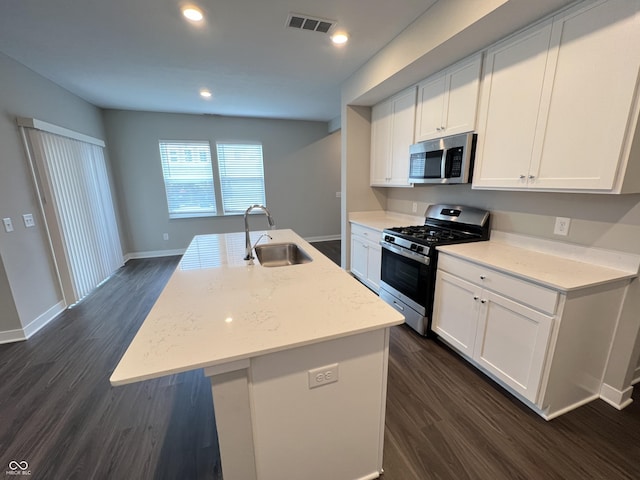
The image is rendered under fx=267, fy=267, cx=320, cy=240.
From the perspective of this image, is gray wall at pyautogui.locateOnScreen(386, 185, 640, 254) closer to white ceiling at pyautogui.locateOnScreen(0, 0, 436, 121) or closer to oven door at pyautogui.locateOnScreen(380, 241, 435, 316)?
oven door at pyautogui.locateOnScreen(380, 241, 435, 316)

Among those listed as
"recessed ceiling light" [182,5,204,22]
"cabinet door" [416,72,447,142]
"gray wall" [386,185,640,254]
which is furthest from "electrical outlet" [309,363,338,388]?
"recessed ceiling light" [182,5,204,22]

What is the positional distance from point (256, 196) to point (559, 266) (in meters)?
5.08

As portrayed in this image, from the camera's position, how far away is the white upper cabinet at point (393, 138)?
2.98 metres

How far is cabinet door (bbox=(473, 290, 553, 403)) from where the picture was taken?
1598mm

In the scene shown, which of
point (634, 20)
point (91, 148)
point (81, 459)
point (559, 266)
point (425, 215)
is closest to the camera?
point (634, 20)

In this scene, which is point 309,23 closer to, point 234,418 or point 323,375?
point 323,375

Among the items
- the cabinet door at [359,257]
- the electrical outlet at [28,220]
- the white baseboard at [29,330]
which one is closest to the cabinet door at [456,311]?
the cabinet door at [359,257]

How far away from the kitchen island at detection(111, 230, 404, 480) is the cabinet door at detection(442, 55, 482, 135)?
187 cm

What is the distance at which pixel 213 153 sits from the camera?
528 centimetres

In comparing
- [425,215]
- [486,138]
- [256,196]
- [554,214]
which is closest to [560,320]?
[554,214]

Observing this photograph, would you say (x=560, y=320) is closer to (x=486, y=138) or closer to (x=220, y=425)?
(x=486, y=138)

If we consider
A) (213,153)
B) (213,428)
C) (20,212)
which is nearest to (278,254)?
(213,428)

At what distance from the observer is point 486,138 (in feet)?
7.00

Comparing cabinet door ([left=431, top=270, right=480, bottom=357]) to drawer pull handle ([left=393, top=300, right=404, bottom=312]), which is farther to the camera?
drawer pull handle ([left=393, top=300, right=404, bottom=312])
